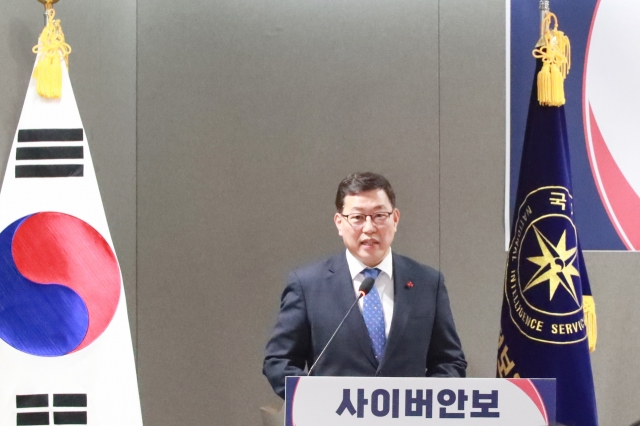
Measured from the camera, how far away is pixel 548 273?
2.32m

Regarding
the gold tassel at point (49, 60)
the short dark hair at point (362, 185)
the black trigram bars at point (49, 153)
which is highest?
the gold tassel at point (49, 60)

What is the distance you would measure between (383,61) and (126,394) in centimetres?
167

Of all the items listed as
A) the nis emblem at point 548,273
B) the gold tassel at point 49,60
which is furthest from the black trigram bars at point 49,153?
the nis emblem at point 548,273

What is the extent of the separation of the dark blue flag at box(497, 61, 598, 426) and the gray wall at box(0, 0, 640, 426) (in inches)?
18.7

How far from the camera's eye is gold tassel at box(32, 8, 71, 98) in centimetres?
203

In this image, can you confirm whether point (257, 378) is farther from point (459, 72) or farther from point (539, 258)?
point (459, 72)

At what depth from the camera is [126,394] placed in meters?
2.08

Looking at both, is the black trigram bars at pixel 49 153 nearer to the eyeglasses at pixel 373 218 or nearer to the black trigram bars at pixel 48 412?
the black trigram bars at pixel 48 412

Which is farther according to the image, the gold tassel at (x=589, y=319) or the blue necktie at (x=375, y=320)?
the gold tassel at (x=589, y=319)

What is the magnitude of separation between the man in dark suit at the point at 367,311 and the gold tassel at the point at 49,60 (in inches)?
36.0

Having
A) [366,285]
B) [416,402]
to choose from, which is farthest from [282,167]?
[416,402]

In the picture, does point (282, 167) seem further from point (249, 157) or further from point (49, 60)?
point (49, 60)

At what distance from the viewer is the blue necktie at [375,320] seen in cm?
211

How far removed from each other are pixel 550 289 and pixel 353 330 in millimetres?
703
